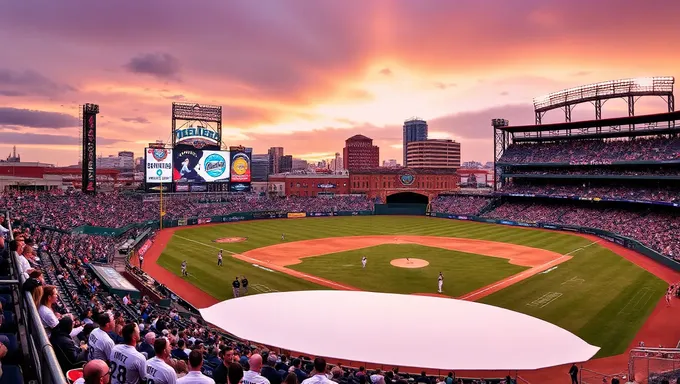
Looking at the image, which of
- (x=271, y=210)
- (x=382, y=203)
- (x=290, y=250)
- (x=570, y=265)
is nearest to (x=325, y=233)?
(x=290, y=250)

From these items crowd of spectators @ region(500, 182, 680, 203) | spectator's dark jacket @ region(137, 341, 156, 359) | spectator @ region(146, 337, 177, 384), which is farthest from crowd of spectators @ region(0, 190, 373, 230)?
spectator @ region(146, 337, 177, 384)

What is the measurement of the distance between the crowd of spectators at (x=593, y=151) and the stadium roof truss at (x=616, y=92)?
15.6 ft

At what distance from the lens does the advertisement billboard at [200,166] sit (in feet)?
232

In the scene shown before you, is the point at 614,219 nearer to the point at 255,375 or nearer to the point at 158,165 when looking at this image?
the point at 255,375

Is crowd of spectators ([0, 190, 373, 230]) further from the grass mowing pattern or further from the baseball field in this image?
the grass mowing pattern

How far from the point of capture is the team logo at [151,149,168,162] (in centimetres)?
6775

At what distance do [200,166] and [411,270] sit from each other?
48.1m

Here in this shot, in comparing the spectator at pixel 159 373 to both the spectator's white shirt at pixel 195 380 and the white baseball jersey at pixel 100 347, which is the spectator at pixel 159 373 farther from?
the white baseball jersey at pixel 100 347

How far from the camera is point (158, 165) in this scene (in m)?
68.8

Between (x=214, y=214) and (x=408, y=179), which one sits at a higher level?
(x=408, y=179)

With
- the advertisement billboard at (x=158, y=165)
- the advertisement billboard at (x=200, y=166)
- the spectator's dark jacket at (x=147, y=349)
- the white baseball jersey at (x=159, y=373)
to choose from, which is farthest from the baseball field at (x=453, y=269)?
the white baseball jersey at (x=159, y=373)

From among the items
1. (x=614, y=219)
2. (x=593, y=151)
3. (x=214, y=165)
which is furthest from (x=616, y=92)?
(x=214, y=165)

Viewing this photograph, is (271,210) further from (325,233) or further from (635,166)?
(635,166)

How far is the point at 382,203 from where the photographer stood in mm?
95375
